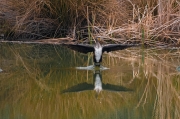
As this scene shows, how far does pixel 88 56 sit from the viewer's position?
247 inches

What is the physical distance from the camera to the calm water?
3316mm

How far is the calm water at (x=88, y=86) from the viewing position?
3316 mm

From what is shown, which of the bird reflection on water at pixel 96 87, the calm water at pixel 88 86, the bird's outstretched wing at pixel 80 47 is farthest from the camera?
the bird's outstretched wing at pixel 80 47

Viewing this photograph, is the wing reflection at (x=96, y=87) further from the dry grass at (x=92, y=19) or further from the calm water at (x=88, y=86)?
the dry grass at (x=92, y=19)

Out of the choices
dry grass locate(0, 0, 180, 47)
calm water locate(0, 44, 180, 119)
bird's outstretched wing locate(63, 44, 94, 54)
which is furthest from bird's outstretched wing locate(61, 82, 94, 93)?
dry grass locate(0, 0, 180, 47)

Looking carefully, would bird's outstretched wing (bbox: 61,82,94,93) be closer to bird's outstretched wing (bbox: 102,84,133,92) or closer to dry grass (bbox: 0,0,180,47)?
bird's outstretched wing (bbox: 102,84,133,92)

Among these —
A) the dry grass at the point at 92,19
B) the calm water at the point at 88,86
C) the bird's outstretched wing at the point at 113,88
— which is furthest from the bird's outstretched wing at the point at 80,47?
the dry grass at the point at 92,19

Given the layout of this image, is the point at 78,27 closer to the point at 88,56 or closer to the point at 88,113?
the point at 88,56

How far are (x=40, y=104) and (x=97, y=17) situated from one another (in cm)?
463

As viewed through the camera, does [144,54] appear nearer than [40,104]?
No

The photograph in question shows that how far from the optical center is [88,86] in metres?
4.18

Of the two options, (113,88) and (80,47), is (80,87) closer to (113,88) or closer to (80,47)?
(113,88)

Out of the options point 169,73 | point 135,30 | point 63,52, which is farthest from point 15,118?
point 135,30

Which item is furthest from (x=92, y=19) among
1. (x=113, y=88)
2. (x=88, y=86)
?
(x=113, y=88)
